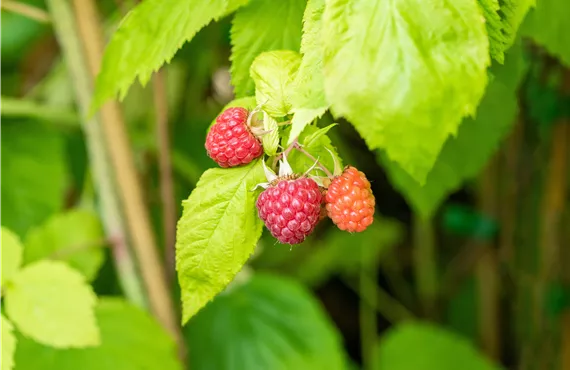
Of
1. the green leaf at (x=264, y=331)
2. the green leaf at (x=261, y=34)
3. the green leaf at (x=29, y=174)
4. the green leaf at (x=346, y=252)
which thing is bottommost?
the green leaf at (x=346, y=252)

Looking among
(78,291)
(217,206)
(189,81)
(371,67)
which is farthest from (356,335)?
(371,67)

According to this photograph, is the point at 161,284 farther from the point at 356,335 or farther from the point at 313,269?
the point at 356,335

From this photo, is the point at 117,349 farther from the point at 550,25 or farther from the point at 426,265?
the point at 426,265

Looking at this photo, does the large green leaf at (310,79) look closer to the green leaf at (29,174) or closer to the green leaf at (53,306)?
the green leaf at (53,306)

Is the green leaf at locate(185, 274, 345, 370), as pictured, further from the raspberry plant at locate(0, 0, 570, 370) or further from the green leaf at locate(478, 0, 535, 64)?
the green leaf at locate(478, 0, 535, 64)

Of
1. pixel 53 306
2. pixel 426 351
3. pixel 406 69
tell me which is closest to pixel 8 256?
pixel 53 306

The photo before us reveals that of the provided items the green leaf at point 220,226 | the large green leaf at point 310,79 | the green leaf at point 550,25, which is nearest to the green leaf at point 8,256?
the green leaf at point 220,226

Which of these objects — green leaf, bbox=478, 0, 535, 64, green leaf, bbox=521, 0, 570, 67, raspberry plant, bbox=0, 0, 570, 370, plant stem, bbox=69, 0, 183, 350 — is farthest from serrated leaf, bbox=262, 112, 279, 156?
plant stem, bbox=69, 0, 183, 350
